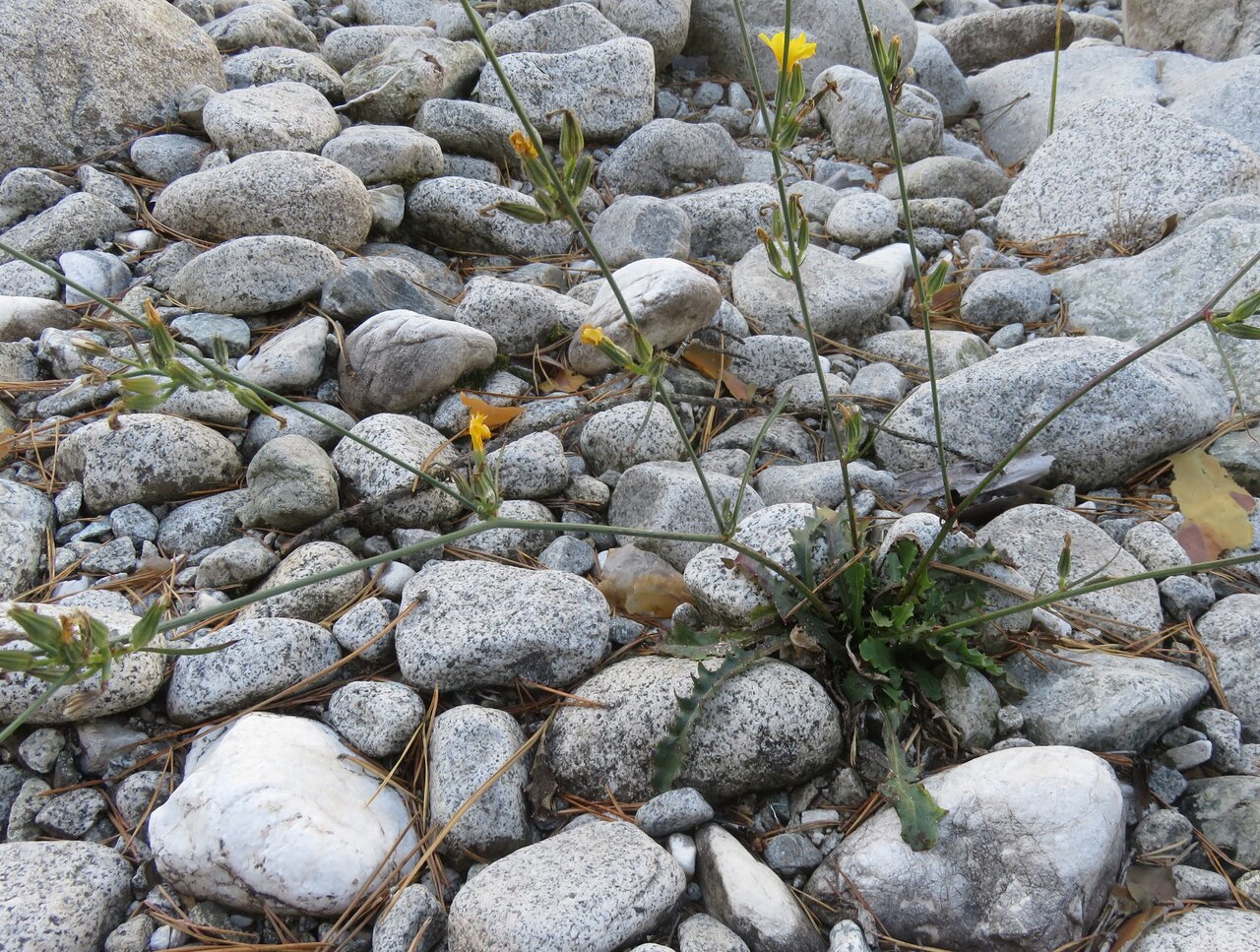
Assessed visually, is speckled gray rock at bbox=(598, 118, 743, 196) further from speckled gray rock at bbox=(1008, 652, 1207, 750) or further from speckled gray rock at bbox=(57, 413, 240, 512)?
speckled gray rock at bbox=(1008, 652, 1207, 750)

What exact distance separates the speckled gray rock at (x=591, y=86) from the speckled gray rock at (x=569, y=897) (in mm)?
3840

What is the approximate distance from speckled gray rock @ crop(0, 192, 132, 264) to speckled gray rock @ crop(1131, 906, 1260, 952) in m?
4.04

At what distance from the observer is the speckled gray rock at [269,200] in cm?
343

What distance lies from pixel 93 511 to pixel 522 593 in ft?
4.45

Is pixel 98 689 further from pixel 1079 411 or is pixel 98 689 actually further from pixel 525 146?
pixel 1079 411

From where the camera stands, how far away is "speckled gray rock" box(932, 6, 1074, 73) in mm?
6391

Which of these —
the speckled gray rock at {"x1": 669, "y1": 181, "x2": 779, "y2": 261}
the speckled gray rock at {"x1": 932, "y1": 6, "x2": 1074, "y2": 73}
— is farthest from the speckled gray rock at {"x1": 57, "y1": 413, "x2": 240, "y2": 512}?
the speckled gray rock at {"x1": 932, "y1": 6, "x2": 1074, "y2": 73}

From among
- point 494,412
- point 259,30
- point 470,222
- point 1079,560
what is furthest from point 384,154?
point 1079,560

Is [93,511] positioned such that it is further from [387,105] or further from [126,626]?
[387,105]

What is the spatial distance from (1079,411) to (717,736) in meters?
1.56

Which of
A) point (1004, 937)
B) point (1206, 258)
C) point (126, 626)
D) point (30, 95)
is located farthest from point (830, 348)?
point (30, 95)

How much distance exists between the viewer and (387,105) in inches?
175

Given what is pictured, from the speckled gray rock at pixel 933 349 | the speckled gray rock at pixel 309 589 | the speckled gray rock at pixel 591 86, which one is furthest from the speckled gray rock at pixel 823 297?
the speckled gray rock at pixel 309 589

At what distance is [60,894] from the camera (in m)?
1.66
